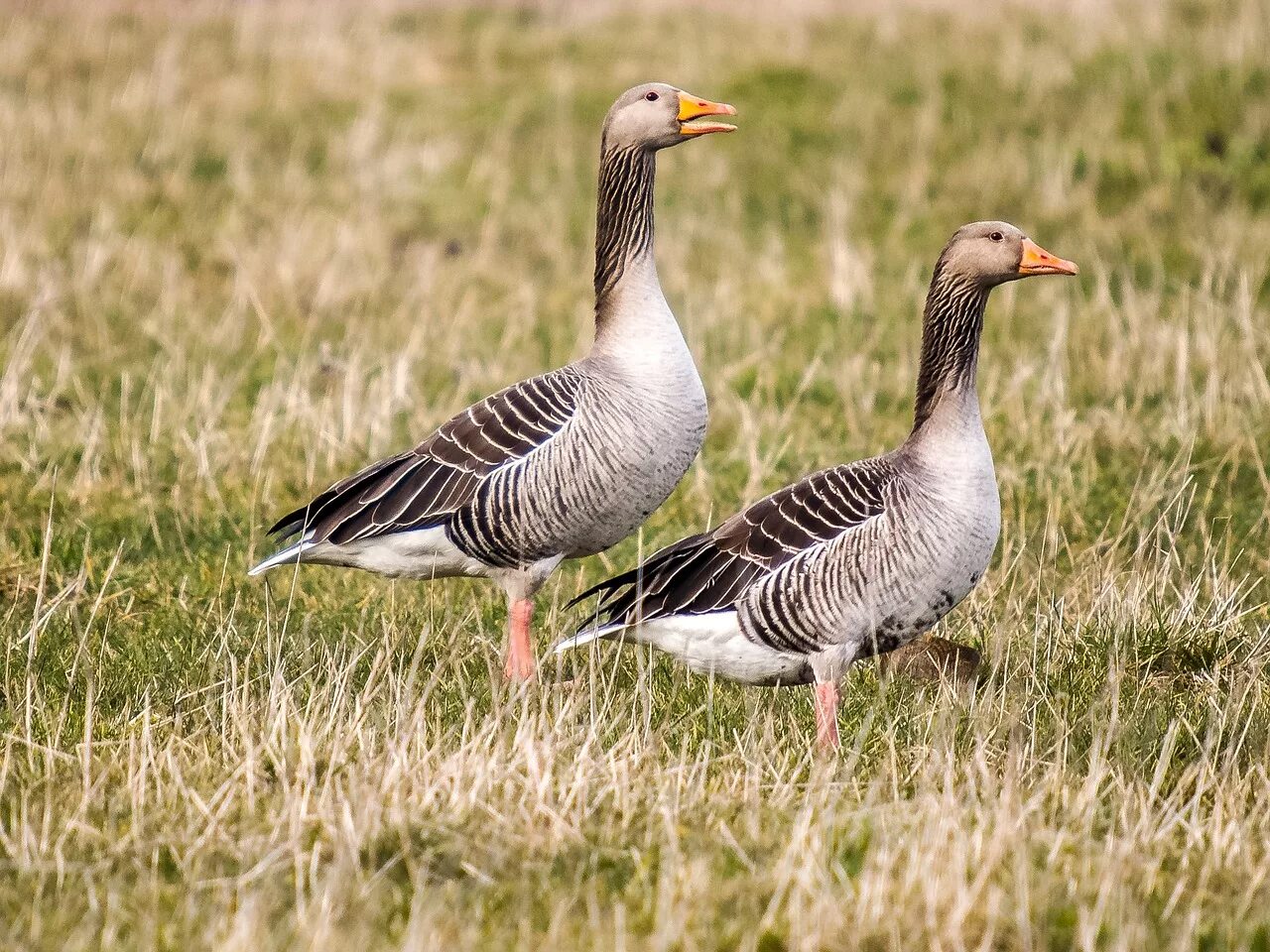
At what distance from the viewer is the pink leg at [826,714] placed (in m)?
5.17

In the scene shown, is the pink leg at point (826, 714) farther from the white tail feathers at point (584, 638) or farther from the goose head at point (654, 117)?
the goose head at point (654, 117)

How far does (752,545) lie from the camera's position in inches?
218

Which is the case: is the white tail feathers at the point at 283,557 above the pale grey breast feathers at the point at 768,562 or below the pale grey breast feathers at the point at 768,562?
below

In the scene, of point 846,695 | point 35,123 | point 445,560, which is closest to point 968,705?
point 846,695

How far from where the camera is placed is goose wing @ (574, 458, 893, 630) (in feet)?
17.8

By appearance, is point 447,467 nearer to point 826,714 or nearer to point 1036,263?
point 826,714

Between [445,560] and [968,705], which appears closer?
[968,705]

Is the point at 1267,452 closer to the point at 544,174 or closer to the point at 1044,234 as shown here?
the point at 1044,234

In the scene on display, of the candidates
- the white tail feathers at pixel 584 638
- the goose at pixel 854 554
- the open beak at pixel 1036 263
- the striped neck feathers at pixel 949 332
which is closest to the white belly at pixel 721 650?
the goose at pixel 854 554

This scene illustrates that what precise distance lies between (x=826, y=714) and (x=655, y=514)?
325cm

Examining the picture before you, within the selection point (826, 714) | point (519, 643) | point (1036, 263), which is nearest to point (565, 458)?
point (519, 643)

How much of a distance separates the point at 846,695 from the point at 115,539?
3599 mm

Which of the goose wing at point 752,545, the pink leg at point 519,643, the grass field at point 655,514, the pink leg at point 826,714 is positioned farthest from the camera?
the pink leg at point 519,643

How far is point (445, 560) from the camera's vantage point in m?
6.37
